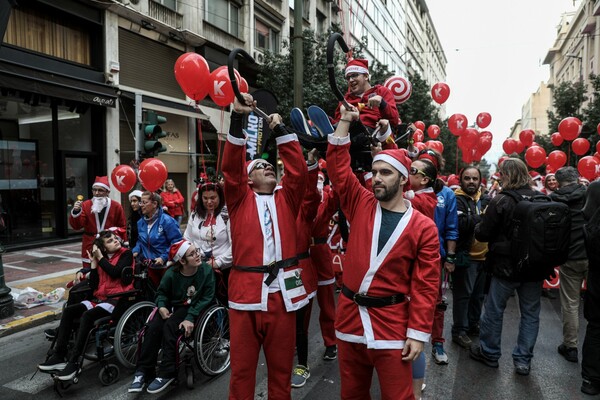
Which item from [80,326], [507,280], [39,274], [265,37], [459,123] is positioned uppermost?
[265,37]

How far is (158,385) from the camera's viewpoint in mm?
3602

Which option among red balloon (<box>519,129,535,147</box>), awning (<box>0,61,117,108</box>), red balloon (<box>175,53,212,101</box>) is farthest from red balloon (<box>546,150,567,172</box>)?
awning (<box>0,61,117,108</box>)

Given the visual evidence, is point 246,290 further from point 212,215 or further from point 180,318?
point 212,215

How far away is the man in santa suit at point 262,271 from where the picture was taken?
262 cm

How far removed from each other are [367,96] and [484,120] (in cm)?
1102

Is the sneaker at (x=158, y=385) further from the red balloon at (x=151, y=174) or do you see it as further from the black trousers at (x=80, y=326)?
the red balloon at (x=151, y=174)

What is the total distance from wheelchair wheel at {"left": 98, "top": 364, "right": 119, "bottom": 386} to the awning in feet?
28.1

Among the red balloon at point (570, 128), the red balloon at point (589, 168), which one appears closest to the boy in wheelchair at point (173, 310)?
the red balloon at point (589, 168)

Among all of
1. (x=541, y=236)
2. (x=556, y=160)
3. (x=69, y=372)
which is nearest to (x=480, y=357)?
(x=541, y=236)

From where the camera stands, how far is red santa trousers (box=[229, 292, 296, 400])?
261cm

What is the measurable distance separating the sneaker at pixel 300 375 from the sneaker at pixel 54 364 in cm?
214

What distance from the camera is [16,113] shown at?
35.0ft

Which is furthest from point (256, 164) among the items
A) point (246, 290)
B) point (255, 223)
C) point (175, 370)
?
point (175, 370)

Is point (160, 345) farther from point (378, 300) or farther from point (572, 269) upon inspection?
point (572, 269)
